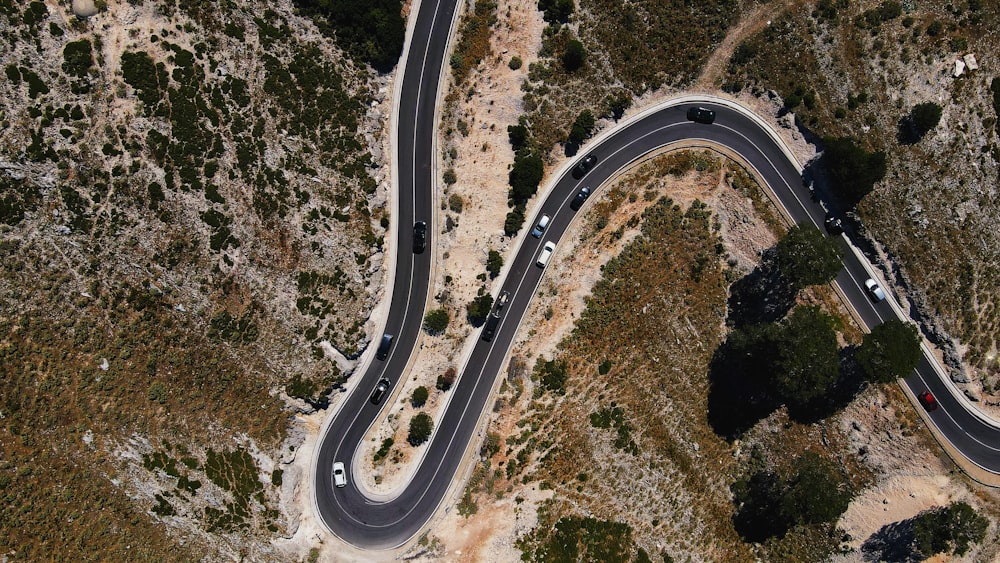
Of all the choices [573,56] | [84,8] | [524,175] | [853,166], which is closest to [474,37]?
[573,56]

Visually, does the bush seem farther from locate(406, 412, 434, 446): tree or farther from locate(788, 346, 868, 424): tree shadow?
locate(788, 346, 868, 424): tree shadow

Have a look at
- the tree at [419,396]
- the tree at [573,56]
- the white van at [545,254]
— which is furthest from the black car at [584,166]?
the tree at [419,396]

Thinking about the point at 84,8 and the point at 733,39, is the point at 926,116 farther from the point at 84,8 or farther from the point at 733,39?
the point at 84,8

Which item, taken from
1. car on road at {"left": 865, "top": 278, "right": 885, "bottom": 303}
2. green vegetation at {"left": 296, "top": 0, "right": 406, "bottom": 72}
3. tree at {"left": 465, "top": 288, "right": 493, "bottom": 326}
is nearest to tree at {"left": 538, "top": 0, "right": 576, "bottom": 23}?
green vegetation at {"left": 296, "top": 0, "right": 406, "bottom": 72}

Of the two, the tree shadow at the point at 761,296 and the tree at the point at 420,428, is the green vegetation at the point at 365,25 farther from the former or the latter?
the tree shadow at the point at 761,296

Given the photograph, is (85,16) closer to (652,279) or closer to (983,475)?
(652,279)

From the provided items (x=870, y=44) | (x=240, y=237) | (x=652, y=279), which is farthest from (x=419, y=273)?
(x=870, y=44)
